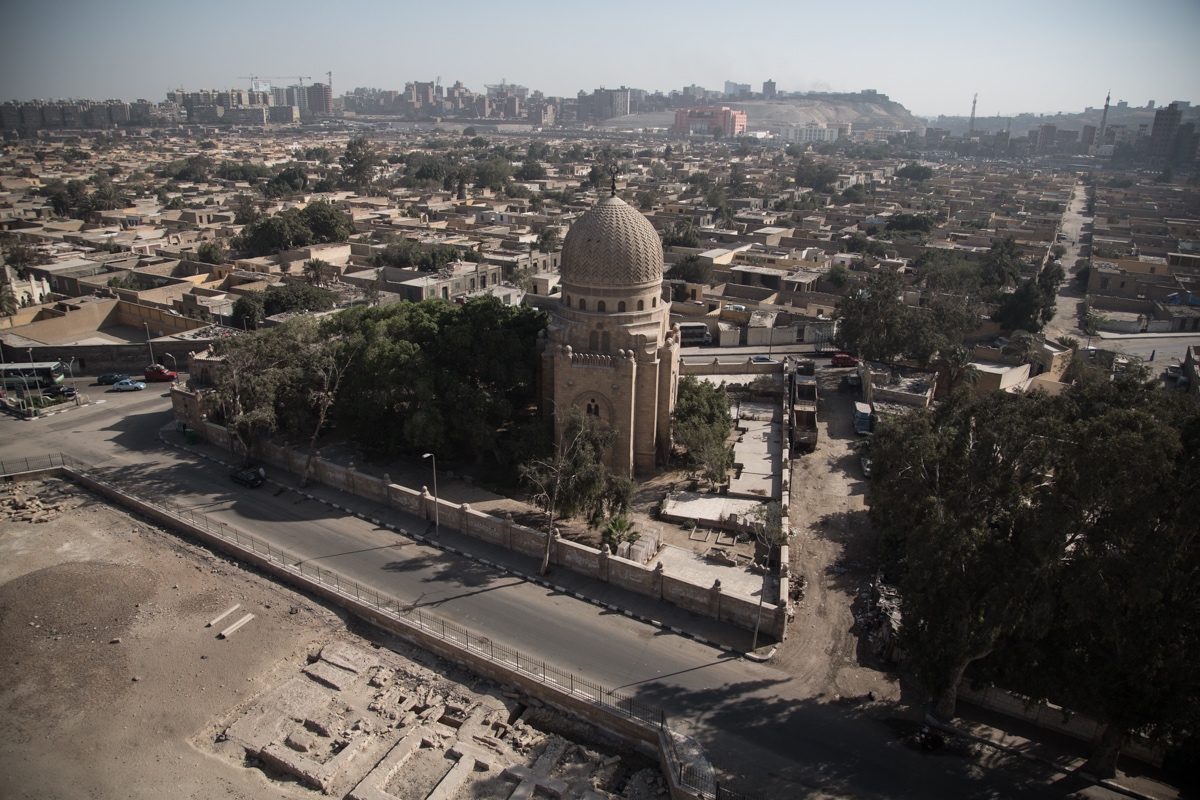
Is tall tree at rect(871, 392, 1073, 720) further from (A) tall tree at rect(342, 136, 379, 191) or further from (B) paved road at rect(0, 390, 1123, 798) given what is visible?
(A) tall tree at rect(342, 136, 379, 191)

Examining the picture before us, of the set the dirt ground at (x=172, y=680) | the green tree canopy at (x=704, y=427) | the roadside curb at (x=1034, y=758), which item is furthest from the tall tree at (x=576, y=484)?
the roadside curb at (x=1034, y=758)

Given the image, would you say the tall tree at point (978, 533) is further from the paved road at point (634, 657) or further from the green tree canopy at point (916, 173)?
the green tree canopy at point (916, 173)

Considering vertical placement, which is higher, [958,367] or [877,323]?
[877,323]

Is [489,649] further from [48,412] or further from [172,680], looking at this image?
[48,412]

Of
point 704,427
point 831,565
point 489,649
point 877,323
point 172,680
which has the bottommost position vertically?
point 172,680

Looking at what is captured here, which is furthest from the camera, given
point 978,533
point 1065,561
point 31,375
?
point 31,375

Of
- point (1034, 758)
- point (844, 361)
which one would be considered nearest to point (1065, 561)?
point (1034, 758)
